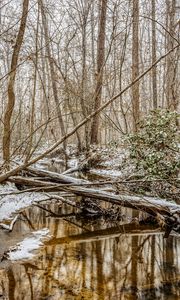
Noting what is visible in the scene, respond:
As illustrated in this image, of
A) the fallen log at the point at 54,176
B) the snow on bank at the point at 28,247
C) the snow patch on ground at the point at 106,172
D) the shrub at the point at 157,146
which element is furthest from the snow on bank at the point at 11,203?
the snow patch on ground at the point at 106,172

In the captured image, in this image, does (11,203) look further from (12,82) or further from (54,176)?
(12,82)

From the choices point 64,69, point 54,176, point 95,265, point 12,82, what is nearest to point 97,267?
point 95,265

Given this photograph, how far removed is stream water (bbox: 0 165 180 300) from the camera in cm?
441

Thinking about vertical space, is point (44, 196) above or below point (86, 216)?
above

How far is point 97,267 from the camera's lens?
515 cm

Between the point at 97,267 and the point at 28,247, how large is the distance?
1296mm

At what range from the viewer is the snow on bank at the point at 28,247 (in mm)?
5477

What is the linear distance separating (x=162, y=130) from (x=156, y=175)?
4.10ft

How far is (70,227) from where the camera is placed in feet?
23.1

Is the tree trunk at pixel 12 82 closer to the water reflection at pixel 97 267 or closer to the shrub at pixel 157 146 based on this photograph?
the water reflection at pixel 97 267

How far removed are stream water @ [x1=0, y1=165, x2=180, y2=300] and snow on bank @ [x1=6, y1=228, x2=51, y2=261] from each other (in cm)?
10

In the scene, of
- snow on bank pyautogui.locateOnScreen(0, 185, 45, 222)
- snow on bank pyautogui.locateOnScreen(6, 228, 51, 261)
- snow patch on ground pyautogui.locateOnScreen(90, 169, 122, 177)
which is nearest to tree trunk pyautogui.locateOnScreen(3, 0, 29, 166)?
snow on bank pyautogui.locateOnScreen(0, 185, 45, 222)

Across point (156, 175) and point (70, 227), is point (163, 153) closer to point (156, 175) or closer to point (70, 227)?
point (156, 175)

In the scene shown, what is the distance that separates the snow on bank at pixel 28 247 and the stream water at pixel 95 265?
0.10 meters
